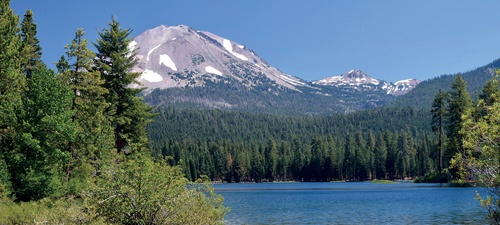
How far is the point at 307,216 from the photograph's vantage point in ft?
114

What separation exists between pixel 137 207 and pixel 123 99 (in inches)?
988

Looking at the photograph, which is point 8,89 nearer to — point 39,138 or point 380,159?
point 39,138

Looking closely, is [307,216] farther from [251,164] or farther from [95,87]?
[251,164]

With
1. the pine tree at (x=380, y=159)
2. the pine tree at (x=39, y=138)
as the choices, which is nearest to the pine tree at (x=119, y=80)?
the pine tree at (x=39, y=138)

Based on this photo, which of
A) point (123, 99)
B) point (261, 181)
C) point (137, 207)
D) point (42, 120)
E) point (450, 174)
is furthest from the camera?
point (261, 181)

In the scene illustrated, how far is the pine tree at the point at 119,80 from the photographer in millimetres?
36469

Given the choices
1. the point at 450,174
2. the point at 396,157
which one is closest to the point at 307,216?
the point at 450,174

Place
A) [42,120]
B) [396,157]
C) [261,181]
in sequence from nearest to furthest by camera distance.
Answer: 1. [42,120]
2. [396,157]
3. [261,181]

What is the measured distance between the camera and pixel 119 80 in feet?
122

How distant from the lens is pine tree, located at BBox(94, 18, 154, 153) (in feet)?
120

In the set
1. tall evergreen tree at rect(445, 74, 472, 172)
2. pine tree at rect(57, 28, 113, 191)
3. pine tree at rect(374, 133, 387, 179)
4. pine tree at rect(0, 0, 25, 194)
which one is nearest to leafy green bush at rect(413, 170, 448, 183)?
tall evergreen tree at rect(445, 74, 472, 172)

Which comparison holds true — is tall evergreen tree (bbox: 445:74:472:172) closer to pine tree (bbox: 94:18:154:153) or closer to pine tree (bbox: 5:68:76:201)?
pine tree (bbox: 94:18:154:153)

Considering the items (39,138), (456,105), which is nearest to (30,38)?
(39,138)

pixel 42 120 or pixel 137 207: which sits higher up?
pixel 42 120
